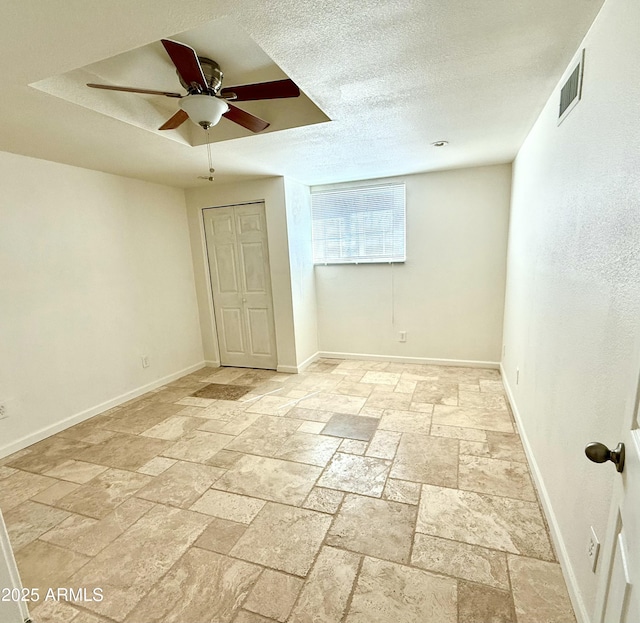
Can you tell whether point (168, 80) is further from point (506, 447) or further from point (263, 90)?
point (506, 447)

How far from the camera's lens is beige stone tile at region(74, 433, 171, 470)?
247 centimetres

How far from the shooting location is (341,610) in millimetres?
1365

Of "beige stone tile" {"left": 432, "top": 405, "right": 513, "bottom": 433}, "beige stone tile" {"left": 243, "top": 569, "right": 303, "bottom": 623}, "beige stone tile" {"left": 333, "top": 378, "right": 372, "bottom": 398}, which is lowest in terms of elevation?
"beige stone tile" {"left": 432, "top": 405, "right": 513, "bottom": 433}

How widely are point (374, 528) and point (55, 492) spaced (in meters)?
2.05

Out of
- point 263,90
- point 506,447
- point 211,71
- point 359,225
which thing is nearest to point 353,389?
point 506,447

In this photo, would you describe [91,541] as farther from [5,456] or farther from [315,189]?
[315,189]

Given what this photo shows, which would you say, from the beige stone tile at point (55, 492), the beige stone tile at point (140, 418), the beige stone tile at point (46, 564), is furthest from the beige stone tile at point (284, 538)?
the beige stone tile at point (140, 418)

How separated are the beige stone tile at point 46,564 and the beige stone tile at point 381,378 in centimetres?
282

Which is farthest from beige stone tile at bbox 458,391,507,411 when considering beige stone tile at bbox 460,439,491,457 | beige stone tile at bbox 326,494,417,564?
beige stone tile at bbox 326,494,417,564

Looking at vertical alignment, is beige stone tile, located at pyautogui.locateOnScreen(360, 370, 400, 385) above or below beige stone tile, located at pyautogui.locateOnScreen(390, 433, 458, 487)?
below

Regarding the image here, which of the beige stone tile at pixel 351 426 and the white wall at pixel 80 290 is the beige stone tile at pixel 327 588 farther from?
the white wall at pixel 80 290

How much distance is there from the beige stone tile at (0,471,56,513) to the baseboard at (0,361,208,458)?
39 centimetres

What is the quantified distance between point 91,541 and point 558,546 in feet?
7.63

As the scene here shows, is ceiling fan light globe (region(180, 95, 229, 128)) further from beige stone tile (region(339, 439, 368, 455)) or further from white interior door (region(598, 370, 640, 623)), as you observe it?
beige stone tile (region(339, 439, 368, 455))
